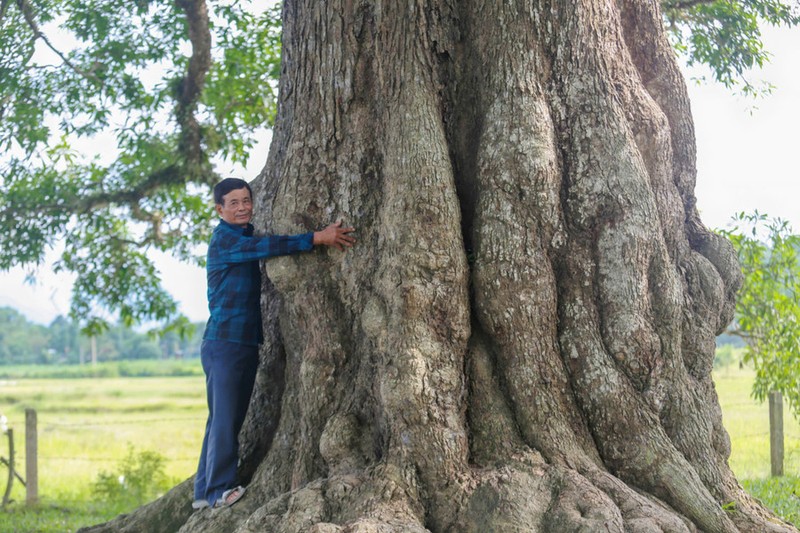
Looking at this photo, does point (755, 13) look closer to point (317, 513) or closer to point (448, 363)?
point (448, 363)

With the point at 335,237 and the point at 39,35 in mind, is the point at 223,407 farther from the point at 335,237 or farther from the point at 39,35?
the point at 39,35

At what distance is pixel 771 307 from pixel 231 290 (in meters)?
6.36

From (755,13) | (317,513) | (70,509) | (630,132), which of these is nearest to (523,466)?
(317,513)

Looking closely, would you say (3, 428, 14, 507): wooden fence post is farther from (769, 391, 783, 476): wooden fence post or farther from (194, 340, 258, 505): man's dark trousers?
(769, 391, 783, 476): wooden fence post

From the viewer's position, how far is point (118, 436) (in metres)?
22.3

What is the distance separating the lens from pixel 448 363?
178 inches

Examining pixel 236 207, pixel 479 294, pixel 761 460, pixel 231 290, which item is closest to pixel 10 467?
pixel 231 290

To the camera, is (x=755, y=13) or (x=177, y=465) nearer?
(x=755, y=13)

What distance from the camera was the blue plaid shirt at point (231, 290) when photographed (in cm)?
514

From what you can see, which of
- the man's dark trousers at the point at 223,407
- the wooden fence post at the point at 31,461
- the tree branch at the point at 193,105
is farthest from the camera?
the tree branch at the point at 193,105

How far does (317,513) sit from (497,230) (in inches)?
68.7

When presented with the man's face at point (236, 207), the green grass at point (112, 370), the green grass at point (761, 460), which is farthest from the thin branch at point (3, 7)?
the green grass at point (112, 370)

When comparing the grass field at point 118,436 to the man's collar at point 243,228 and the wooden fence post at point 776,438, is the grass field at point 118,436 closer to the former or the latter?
the wooden fence post at point 776,438

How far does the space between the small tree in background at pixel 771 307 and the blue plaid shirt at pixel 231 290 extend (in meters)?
5.70
